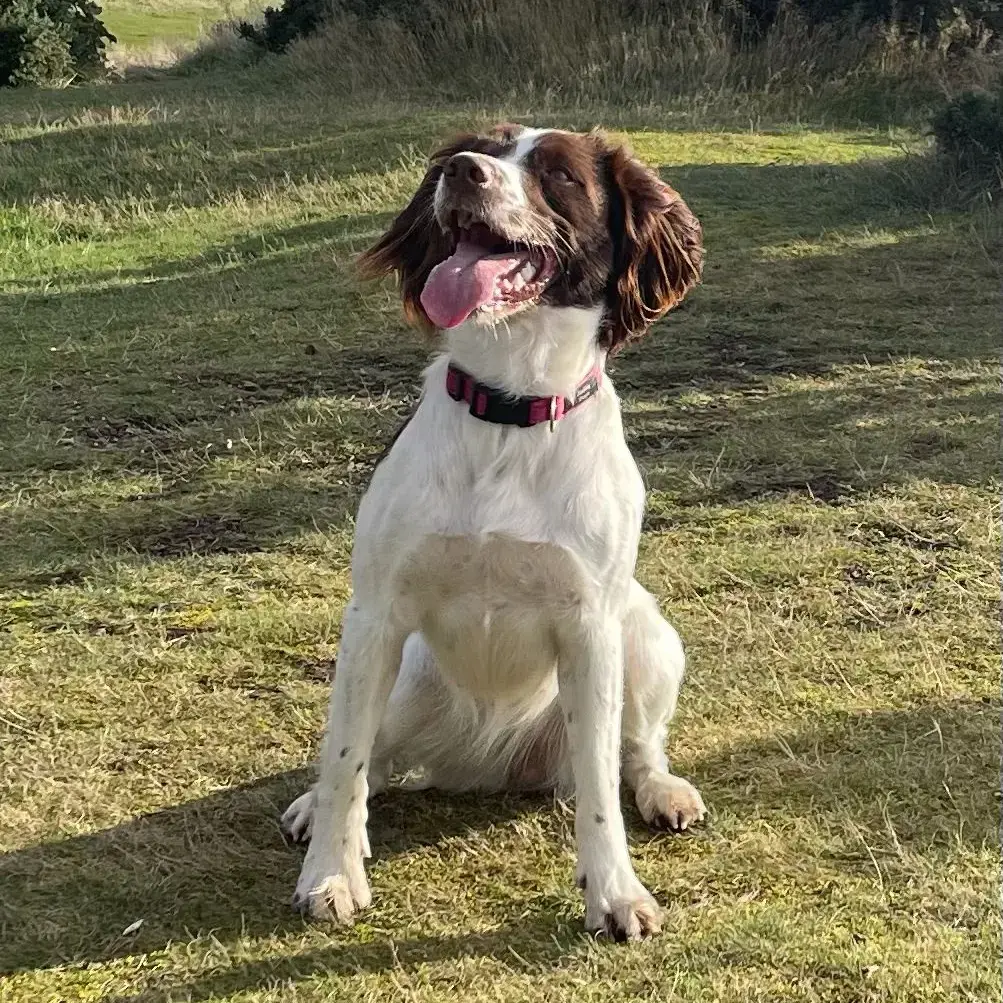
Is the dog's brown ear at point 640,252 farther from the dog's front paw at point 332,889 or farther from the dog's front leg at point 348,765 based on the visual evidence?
the dog's front paw at point 332,889

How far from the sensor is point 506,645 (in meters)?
2.38

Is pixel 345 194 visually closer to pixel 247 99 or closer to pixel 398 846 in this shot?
pixel 247 99

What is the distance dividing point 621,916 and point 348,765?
538 millimetres

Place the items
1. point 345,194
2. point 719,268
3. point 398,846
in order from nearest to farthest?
1. point 398,846
2. point 719,268
3. point 345,194

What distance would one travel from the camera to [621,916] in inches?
91.4

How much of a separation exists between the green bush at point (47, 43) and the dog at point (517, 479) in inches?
555

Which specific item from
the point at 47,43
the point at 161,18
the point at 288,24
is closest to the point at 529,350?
the point at 47,43

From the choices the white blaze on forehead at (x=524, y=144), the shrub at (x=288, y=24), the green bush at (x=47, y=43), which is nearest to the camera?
the white blaze on forehead at (x=524, y=144)

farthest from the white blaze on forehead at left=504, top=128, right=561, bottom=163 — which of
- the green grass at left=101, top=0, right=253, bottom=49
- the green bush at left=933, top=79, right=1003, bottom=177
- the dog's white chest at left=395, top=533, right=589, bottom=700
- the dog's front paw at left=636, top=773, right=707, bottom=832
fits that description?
the green grass at left=101, top=0, right=253, bottom=49

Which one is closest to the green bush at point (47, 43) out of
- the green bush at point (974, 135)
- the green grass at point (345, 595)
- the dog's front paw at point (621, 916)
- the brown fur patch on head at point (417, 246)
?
the green grass at point (345, 595)

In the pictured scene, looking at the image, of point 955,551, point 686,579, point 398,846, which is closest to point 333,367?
point 686,579

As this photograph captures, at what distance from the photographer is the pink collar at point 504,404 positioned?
2322mm

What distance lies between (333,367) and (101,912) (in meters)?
3.59

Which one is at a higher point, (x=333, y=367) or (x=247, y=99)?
(x=247, y=99)
